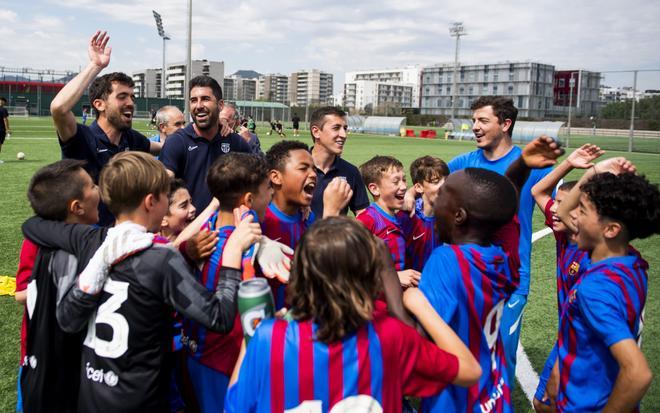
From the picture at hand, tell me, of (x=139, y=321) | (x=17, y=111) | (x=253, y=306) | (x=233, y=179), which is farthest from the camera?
(x=17, y=111)

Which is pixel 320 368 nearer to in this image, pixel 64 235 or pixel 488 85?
pixel 64 235

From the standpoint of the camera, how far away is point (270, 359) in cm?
175

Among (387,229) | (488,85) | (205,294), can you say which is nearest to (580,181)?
(387,229)

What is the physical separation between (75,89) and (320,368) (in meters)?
2.94

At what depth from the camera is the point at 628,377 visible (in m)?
2.15

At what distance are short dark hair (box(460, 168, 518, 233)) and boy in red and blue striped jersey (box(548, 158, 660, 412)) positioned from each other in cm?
51

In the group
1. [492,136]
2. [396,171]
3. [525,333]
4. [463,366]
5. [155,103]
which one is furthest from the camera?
[155,103]

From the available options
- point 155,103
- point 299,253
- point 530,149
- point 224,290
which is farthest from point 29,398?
point 155,103

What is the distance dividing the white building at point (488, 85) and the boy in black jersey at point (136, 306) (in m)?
91.8

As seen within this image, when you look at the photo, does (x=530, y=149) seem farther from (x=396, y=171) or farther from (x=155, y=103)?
(x=155, y=103)

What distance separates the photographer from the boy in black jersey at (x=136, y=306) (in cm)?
218

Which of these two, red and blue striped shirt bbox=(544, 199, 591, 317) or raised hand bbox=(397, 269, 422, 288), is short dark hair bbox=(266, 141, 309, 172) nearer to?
raised hand bbox=(397, 269, 422, 288)

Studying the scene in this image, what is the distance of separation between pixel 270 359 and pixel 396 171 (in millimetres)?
2474

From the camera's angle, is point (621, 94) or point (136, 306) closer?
point (136, 306)
